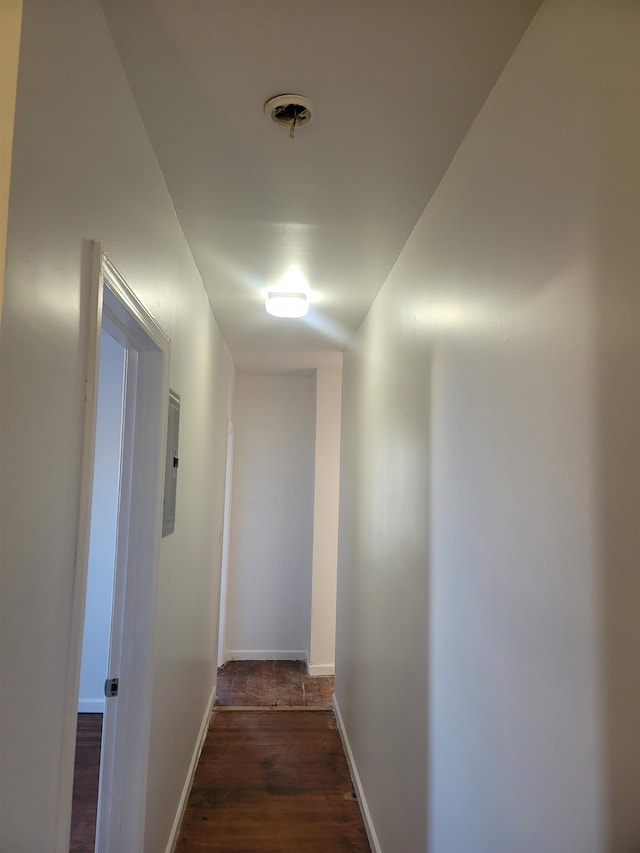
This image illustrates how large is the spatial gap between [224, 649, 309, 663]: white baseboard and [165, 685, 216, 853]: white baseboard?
3.47ft

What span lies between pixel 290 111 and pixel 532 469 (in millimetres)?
1064

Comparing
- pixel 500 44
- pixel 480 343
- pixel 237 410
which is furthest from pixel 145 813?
pixel 237 410

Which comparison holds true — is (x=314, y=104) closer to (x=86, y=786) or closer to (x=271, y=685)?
(x=86, y=786)

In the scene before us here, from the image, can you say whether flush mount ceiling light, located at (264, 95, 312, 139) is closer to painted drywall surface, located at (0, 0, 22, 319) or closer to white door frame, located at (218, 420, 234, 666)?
painted drywall surface, located at (0, 0, 22, 319)

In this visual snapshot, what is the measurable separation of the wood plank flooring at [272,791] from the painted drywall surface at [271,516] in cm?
125

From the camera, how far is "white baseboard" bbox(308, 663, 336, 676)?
4484 millimetres

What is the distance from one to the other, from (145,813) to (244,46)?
217 centimetres

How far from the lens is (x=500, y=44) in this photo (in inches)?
43.9

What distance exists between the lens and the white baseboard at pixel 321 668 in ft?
14.7

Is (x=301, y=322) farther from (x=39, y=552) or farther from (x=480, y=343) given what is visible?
(x=39, y=552)

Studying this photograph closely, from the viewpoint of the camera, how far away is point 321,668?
4508 mm

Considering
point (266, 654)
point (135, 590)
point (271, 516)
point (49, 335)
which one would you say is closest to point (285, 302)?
point (135, 590)

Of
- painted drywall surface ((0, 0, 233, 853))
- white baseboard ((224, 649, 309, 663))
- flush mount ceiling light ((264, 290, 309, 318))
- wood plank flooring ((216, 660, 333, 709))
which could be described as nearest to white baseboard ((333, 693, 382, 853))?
wood plank flooring ((216, 660, 333, 709))

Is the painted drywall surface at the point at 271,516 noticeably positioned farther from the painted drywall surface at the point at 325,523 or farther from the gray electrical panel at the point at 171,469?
the gray electrical panel at the point at 171,469
